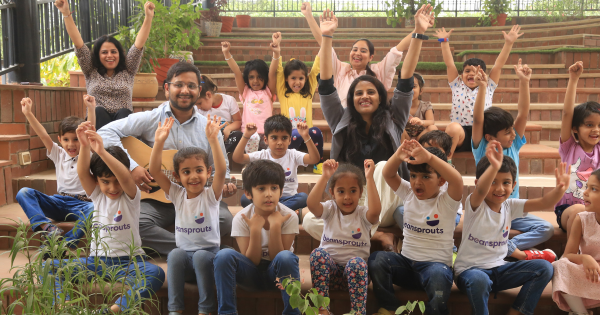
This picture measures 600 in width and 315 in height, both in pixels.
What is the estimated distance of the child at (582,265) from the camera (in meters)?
2.22

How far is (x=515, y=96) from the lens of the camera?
16.4 ft

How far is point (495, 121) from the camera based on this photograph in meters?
2.93

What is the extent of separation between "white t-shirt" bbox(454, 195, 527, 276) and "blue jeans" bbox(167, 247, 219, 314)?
3.98 ft

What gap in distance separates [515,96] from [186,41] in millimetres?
3543

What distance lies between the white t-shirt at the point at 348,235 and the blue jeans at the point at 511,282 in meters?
0.50

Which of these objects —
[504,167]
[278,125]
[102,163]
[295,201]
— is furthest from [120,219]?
[504,167]

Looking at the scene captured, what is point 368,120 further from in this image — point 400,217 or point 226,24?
point 226,24

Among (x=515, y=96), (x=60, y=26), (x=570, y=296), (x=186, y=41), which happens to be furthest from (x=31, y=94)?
(x=515, y=96)

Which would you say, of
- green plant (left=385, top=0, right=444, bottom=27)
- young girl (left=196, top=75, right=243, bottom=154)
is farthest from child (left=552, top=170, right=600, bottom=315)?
green plant (left=385, top=0, right=444, bottom=27)

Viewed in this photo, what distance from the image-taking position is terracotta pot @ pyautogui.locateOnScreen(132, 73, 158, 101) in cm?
439

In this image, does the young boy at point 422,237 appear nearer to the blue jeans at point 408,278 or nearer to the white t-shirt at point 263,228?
the blue jeans at point 408,278

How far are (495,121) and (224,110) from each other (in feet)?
6.97

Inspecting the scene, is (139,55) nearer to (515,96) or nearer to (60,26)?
(60,26)

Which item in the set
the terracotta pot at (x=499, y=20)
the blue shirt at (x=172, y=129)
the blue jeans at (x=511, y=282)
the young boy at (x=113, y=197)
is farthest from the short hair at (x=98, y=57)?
the terracotta pot at (x=499, y=20)
